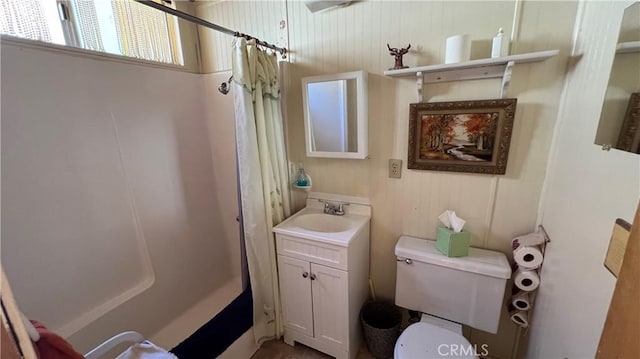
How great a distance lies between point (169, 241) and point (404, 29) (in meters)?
2.09

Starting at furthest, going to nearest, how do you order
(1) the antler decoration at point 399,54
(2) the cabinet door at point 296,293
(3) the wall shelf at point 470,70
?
1. (2) the cabinet door at point 296,293
2. (1) the antler decoration at point 399,54
3. (3) the wall shelf at point 470,70

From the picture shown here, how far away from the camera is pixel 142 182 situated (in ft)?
5.52

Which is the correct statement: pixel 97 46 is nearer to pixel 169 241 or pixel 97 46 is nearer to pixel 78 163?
pixel 78 163

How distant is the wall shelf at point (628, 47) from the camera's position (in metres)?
0.69

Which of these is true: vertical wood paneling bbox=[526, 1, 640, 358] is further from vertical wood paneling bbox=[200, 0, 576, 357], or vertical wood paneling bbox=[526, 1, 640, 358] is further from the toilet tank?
the toilet tank

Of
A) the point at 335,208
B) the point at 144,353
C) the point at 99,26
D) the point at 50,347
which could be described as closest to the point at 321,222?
the point at 335,208

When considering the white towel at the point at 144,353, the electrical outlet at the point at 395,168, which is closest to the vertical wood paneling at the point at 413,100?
the electrical outlet at the point at 395,168

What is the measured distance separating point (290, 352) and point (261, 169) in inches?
49.2

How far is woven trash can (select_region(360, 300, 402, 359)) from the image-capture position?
157 cm

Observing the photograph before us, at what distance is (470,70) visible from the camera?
4.20 feet

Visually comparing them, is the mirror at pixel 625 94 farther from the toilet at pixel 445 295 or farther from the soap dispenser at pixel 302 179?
the soap dispenser at pixel 302 179

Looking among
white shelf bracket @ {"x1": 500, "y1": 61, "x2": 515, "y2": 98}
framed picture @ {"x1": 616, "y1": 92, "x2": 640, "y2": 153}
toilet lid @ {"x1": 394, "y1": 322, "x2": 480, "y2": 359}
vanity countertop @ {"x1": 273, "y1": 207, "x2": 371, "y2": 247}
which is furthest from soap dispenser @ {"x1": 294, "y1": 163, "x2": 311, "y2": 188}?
framed picture @ {"x1": 616, "y1": 92, "x2": 640, "y2": 153}

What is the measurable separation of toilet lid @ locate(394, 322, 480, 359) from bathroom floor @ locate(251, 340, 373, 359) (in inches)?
20.6


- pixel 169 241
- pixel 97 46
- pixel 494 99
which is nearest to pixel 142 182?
pixel 169 241
